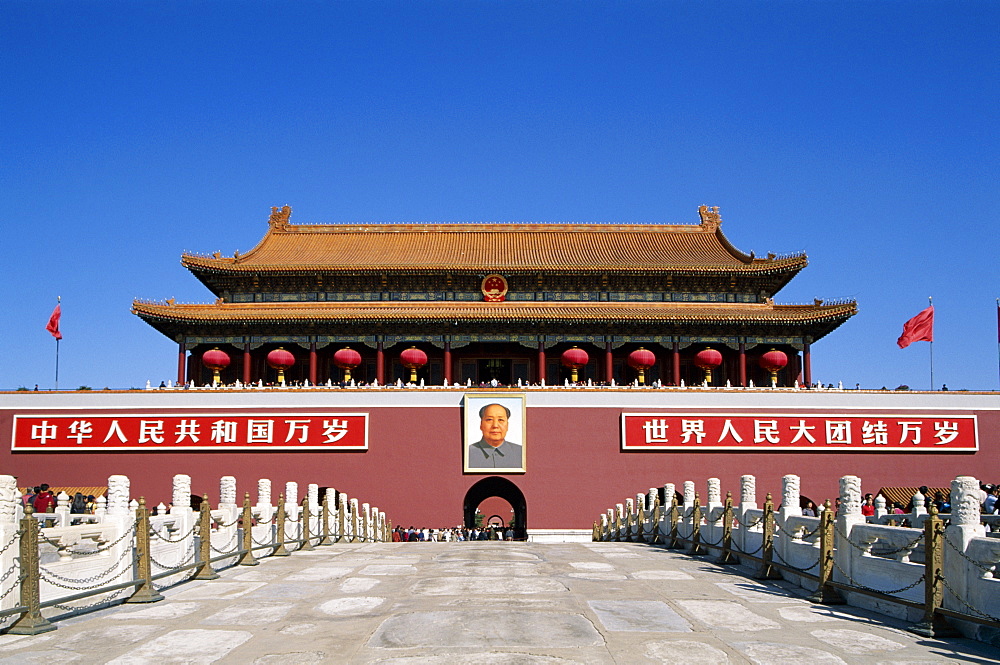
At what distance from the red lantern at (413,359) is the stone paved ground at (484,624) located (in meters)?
17.3

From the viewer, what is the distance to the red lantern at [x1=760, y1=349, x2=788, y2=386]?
30969 millimetres

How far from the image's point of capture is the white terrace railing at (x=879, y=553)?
28.2 ft

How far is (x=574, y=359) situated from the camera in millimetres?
30641

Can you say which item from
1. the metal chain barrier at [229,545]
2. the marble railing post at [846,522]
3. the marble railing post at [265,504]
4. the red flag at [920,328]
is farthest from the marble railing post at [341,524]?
the red flag at [920,328]

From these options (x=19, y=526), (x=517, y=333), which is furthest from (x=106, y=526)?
(x=517, y=333)

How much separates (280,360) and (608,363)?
10575 millimetres

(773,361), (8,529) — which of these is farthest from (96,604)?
(773,361)

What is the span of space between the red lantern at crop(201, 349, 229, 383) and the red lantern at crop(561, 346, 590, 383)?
10981 mm

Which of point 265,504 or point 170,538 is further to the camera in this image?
point 265,504

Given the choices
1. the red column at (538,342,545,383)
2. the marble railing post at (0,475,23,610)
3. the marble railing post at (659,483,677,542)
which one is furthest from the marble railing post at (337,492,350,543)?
the marble railing post at (0,475,23,610)

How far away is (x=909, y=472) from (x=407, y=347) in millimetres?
16243

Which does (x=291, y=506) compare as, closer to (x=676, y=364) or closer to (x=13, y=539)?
(x=13, y=539)

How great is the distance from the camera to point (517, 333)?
1239 inches

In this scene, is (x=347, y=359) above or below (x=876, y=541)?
above
